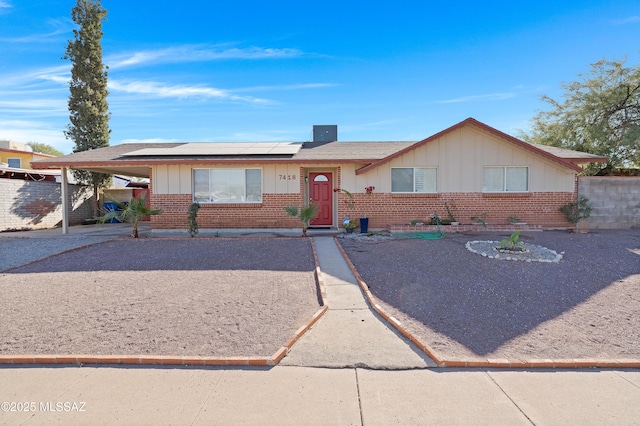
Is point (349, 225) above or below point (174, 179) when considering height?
below

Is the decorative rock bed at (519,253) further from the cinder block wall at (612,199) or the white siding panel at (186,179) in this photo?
the white siding panel at (186,179)

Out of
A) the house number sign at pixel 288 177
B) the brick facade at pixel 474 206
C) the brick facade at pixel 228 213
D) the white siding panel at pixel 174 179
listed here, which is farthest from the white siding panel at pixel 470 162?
the white siding panel at pixel 174 179

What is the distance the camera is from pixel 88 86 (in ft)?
59.9

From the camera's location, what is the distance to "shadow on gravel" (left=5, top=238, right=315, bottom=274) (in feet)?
24.7

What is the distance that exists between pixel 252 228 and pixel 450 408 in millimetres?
10207

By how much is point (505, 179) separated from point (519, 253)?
526 cm

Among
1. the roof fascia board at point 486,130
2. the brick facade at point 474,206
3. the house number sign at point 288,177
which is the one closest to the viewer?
the roof fascia board at point 486,130

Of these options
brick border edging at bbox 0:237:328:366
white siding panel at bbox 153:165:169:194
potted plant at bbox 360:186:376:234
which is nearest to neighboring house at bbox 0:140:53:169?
white siding panel at bbox 153:165:169:194

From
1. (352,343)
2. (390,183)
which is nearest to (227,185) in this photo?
(390,183)

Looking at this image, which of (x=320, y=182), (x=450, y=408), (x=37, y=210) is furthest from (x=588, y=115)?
(x=37, y=210)

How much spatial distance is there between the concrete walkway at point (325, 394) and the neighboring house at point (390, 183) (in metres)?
8.74

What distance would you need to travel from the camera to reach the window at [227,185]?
1252 cm

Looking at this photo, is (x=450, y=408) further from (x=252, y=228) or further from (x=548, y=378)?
(x=252, y=228)

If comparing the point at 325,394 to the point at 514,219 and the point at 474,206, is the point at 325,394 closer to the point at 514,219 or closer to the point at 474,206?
the point at 474,206
